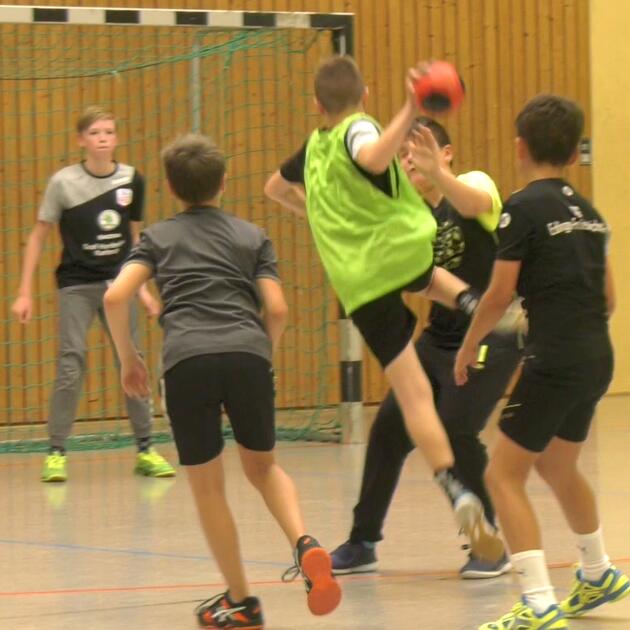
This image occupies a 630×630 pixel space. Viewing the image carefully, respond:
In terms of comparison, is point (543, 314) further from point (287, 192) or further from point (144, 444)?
point (144, 444)

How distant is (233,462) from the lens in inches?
312

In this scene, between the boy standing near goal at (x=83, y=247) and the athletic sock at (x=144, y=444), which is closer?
the boy standing near goal at (x=83, y=247)

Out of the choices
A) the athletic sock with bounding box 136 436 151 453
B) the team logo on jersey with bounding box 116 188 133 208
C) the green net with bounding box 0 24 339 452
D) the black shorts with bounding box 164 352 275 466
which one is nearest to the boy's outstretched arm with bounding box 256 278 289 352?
→ the black shorts with bounding box 164 352 275 466

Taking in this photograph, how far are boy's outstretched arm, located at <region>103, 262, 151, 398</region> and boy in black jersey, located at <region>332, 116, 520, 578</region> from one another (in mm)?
1073

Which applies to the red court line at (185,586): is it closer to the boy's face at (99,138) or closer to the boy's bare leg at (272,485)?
the boy's bare leg at (272,485)

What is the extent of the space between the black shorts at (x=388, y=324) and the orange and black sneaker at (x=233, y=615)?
819 millimetres

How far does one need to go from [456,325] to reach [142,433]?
9.59ft

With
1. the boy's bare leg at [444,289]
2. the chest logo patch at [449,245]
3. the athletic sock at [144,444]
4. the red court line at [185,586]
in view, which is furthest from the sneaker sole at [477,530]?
the athletic sock at [144,444]

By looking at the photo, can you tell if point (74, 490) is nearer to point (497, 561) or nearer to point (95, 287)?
point (95, 287)

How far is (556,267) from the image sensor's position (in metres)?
3.87

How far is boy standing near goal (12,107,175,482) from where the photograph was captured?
720 centimetres

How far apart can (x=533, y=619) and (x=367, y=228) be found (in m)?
1.23

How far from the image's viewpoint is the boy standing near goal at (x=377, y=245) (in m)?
4.20

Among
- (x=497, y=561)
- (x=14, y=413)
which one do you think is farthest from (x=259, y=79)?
(x=497, y=561)
